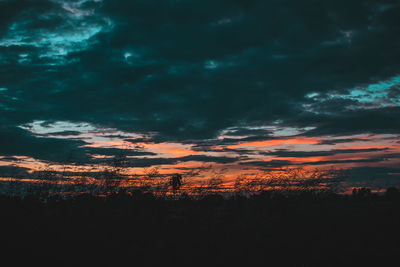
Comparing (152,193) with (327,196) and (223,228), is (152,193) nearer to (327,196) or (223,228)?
(223,228)

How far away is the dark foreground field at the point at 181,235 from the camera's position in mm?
9016

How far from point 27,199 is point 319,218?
13.8 m

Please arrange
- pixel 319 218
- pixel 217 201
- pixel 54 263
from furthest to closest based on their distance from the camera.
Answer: pixel 217 201
pixel 319 218
pixel 54 263

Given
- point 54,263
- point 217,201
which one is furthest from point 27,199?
point 217,201

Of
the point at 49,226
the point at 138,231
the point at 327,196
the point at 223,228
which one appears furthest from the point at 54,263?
the point at 327,196

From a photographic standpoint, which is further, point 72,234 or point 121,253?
point 72,234

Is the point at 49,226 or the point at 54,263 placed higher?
the point at 49,226

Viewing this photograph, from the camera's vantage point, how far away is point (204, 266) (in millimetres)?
8859

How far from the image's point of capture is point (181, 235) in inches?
421

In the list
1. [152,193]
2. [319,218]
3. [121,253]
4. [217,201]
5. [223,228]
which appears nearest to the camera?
[121,253]

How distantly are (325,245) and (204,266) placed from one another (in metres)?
4.59

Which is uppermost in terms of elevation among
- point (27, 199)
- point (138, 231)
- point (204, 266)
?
point (27, 199)

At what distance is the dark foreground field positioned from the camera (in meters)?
9.02

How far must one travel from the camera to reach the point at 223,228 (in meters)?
11.8
